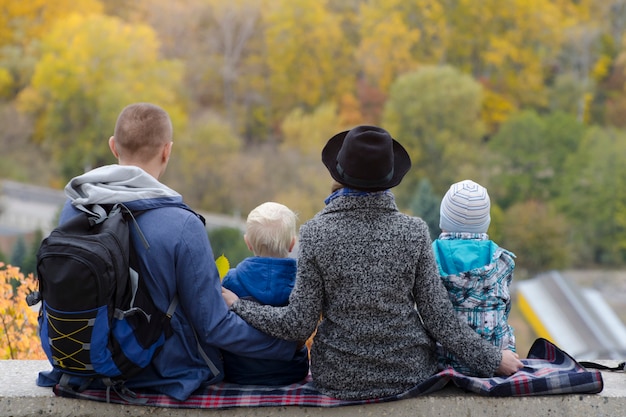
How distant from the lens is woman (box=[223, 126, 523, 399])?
250cm

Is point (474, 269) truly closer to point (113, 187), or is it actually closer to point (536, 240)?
point (113, 187)

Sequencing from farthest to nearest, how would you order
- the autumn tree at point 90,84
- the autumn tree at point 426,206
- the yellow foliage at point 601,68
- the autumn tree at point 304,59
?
1. the autumn tree at point 304,59
2. the yellow foliage at point 601,68
3. the autumn tree at point 90,84
4. the autumn tree at point 426,206

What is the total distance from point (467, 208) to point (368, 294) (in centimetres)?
51

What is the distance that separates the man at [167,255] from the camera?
2.48 meters

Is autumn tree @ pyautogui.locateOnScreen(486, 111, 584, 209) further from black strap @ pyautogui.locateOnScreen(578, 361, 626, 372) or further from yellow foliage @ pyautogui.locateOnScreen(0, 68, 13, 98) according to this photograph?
black strap @ pyautogui.locateOnScreen(578, 361, 626, 372)

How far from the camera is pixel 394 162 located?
2.62m

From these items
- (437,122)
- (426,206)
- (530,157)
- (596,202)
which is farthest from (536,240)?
(437,122)

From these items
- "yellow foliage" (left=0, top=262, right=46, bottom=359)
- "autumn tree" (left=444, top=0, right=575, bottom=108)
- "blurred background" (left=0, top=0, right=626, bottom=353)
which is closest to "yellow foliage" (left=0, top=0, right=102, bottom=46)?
"blurred background" (left=0, top=0, right=626, bottom=353)

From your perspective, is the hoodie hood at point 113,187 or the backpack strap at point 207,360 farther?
the backpack strap at point 207,360

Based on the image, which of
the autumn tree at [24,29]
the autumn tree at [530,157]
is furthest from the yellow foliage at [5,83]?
the autumn tree at [530,157]

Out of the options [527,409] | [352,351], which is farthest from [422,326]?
[527,409]

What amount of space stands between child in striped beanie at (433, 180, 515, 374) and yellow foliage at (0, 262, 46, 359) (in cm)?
235

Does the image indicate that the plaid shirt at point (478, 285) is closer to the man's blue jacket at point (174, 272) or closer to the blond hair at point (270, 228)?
the blond hair at point (270, 228)

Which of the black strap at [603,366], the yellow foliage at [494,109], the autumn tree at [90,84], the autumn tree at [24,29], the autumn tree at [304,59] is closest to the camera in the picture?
the black strap at [603,366]
